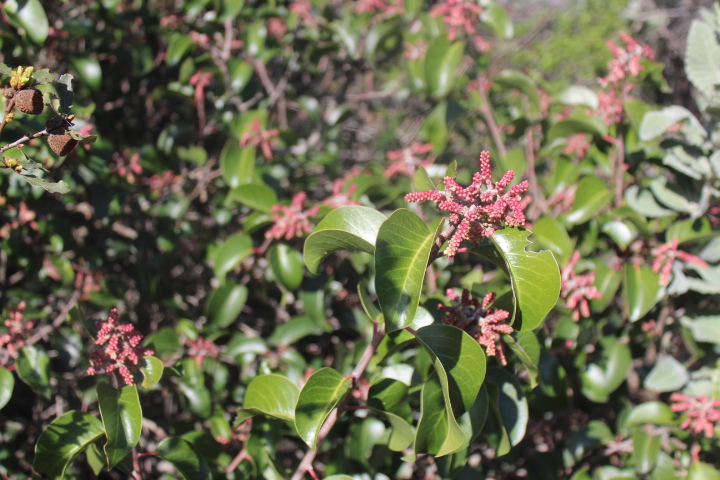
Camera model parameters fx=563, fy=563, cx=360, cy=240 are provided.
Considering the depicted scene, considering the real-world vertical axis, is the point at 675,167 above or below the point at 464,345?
below

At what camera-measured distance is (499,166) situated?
220 cm

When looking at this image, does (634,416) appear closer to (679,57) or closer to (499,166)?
(499,166)

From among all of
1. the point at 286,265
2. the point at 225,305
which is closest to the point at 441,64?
the point at 286,265

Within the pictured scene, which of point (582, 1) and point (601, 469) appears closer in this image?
point (601, 469)

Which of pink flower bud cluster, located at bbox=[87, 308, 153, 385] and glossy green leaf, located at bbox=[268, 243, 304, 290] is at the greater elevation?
pink flower bud cluster, located at bbox=[87, 308, 153, 385]

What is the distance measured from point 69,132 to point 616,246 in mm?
1692

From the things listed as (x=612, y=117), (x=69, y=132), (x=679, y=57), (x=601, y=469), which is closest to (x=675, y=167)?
(x=612, y=117)

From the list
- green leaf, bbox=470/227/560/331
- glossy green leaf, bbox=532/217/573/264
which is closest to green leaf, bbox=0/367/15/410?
green leaf, bbox=470/227/560/331

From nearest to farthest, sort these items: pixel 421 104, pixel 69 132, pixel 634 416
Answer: pixel 69 132 → pixel 634 416 → pixel 421 104

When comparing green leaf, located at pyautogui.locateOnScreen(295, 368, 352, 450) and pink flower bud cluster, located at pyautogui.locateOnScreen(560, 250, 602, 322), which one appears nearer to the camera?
green leaf, located at pyautogui.locateOnScreen(295, 368, 352, 450)

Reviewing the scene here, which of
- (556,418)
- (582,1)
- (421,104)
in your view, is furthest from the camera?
(582,1)

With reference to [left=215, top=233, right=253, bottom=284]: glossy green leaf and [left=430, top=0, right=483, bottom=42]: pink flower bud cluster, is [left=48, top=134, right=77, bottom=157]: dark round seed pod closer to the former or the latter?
[left=215, top=233, right=253, bottom=284]: glossy green leaf

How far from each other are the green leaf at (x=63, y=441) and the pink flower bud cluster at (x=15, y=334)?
0.51 metres

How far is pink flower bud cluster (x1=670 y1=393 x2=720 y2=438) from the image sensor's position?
168 centimetres
